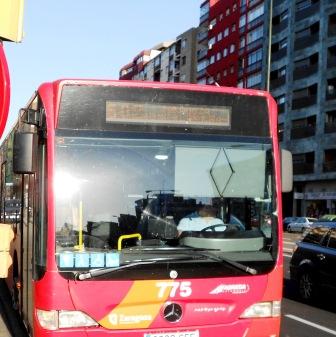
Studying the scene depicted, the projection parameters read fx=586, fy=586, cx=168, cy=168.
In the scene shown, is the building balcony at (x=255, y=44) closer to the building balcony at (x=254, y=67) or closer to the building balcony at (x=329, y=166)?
the building balcony at (x=254, y=67)

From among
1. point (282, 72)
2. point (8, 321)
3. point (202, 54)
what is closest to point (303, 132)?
point (282, 72)

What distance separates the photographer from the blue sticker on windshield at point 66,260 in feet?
15.5

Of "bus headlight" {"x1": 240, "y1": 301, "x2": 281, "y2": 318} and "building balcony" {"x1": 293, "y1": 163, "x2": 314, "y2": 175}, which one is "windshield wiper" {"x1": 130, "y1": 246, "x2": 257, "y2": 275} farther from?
"building balcony" {"x1": 293, "y1": 163, "x2": 314, "y2": 175}

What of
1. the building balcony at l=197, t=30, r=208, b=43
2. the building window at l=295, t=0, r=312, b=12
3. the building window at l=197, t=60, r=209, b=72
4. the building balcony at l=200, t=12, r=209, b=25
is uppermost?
the building balcony at l=200, t=12, r=209, b=25

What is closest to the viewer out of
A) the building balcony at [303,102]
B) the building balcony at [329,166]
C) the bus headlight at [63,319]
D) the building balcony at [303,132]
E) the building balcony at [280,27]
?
the bus headlight at [63,319]

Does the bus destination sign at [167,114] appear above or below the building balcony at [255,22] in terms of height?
below

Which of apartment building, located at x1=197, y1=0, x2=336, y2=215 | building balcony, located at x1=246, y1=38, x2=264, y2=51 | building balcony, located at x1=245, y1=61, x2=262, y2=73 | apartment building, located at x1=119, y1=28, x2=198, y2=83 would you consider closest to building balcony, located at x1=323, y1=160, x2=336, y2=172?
apartment building, located at x1=197, y1=0, x2=336, y2=215

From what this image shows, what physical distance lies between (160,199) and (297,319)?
4765 millimetres

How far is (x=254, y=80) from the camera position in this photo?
233ft

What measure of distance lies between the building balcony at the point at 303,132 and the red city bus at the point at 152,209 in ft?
172

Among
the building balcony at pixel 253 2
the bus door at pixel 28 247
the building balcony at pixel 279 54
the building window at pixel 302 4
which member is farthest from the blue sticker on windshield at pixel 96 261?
the building balcony at pixel 253 2

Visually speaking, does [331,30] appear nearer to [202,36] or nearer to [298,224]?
[298,224]

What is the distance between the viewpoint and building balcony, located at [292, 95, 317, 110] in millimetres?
56812

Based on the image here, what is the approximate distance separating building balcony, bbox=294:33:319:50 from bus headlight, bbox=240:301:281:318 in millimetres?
55003
